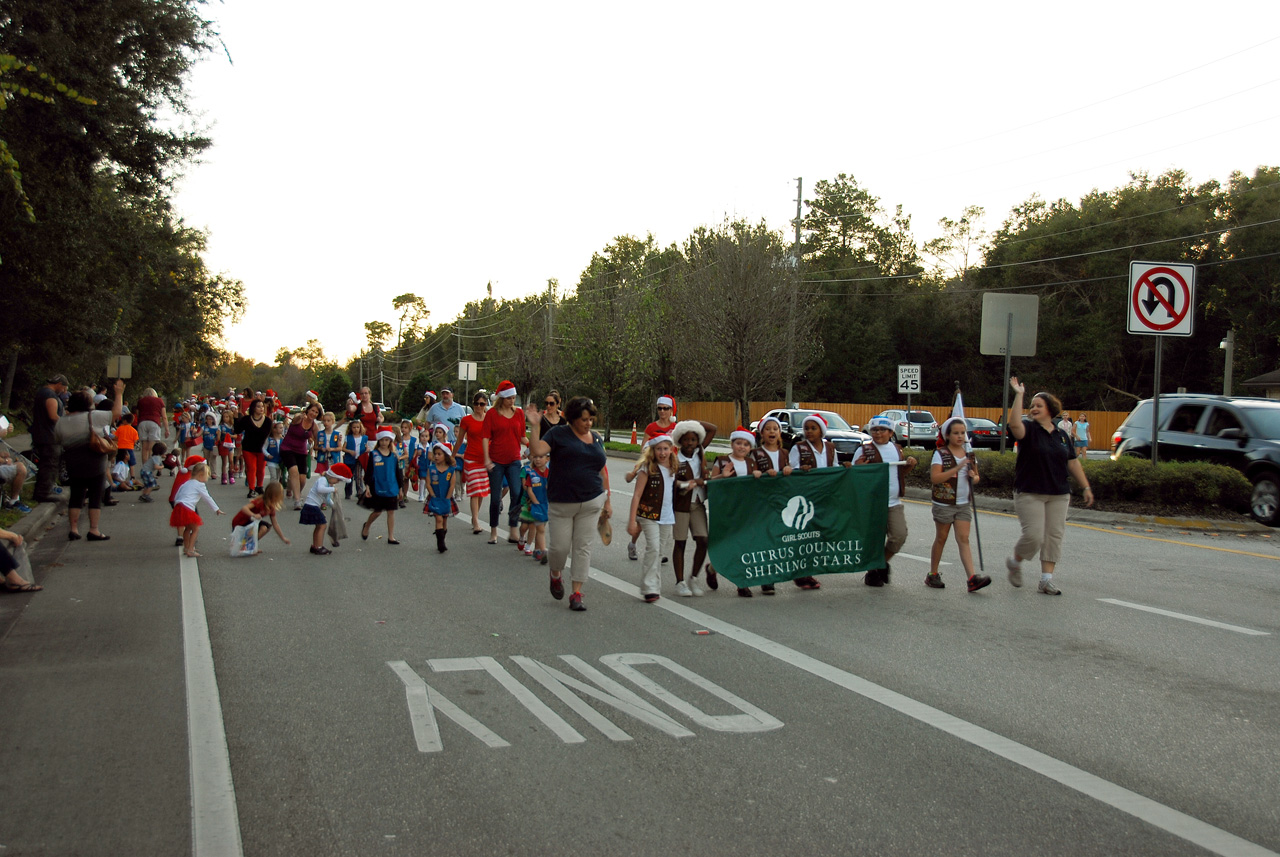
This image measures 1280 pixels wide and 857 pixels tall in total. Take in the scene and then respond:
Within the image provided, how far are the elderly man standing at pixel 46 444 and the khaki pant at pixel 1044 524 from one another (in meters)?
12.3

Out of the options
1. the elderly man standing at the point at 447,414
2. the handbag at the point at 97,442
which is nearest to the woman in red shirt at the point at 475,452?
the elderly man standing at the point at 447,414

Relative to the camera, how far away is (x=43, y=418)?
14977 mm

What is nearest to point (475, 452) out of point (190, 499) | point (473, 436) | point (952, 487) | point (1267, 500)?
point (473, 436)

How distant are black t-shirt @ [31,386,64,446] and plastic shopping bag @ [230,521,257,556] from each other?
4.42 metres

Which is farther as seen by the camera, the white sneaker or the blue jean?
the blue jean

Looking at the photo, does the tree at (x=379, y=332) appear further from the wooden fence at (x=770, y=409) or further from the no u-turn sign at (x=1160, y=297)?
the no u-turn sign at (x=1160, y=297)

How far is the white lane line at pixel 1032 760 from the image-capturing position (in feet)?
13.1

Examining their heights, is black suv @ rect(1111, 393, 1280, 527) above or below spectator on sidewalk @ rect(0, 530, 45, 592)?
above

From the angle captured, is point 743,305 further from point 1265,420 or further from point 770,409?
point 1265,420

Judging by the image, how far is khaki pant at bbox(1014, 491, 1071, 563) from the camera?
366 inches

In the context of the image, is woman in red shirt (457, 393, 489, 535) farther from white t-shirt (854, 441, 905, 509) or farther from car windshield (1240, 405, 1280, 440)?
car windshield (1240, 405, 1280, 440)

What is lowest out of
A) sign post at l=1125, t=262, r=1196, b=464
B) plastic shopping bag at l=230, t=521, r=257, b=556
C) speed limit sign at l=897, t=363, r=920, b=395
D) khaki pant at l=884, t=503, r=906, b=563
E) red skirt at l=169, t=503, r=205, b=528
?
plastic shopping bag at l=230, t=521, r=257, b=556

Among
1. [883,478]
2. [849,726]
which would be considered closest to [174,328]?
[883,478]

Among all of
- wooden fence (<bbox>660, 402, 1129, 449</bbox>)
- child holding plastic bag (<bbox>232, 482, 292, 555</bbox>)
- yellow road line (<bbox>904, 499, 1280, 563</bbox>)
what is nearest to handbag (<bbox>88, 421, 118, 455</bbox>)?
child holding plastic bag (<bbox>232, 482, 292, 555</bbox>)
